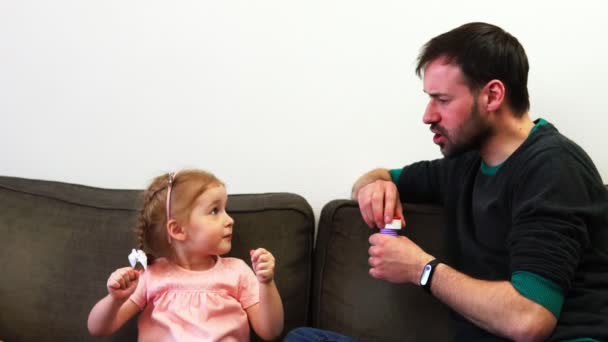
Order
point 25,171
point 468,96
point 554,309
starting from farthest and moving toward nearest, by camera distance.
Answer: point 25,171, point 468,96, point 554,309

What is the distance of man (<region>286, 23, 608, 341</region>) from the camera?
1.04 metres

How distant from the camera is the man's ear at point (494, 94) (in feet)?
3.98

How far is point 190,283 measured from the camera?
1311 millimetres

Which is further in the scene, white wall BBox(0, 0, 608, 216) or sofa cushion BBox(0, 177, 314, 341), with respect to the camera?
white wall BBox(0, 0, 608, 216)

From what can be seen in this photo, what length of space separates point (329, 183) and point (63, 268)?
0.73 metres

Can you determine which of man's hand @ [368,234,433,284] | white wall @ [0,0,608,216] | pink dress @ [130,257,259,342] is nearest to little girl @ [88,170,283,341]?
pink dress @ [130,257,259,342]

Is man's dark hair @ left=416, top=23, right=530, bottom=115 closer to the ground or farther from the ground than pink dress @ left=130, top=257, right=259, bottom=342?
farther from the ground

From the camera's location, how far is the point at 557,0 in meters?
1.53

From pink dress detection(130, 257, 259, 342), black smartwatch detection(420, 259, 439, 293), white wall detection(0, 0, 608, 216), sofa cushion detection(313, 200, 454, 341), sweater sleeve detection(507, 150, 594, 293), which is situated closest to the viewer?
sweater sleeve detection(507, 150, 594, 293)

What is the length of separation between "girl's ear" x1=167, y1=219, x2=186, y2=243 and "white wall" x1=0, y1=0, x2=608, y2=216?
0.39 m

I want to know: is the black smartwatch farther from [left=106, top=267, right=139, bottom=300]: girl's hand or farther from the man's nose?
[left=106, top=267, right=139, bottom=300]: girl's hand

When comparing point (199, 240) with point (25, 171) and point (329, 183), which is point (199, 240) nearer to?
point (329, 183)

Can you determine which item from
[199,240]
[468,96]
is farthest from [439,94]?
[199,240]

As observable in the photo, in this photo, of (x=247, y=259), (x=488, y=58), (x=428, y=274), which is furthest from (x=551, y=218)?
(x=247, y=259)
